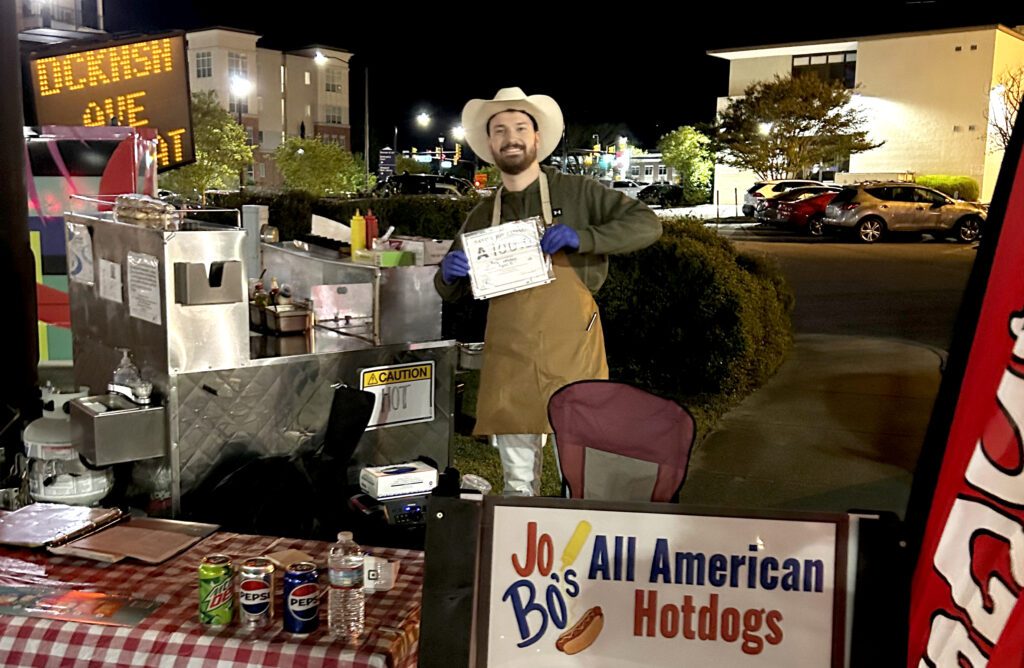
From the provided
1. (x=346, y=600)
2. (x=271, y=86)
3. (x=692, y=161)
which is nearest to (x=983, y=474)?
(x=346, y=600)

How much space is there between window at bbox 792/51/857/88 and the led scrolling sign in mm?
37426

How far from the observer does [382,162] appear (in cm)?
6181

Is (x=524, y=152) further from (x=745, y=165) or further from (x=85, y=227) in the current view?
→ (x=745, y=165)

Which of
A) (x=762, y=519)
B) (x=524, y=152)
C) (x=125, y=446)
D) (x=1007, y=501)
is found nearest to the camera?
(x=1007, y=501)

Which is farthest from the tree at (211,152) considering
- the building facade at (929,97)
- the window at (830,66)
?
the window at (830,66)

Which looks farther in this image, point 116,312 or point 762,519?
point 116,312

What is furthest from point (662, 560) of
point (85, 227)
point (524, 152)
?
point (85, 227)

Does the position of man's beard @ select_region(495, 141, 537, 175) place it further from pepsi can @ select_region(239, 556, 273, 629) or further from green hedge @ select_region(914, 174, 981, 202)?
green hedge @ select_region(914, 174, 981, 202)

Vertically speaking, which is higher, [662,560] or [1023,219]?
[1023,219]

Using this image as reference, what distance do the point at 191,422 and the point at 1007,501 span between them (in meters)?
3.32

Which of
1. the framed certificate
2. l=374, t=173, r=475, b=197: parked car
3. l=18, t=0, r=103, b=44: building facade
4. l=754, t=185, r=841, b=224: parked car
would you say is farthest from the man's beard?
l=374, t=173, r=475, b=197: parked car

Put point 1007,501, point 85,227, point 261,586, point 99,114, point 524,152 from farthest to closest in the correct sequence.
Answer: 1. point 99,114
2. point 85,227
3. point 524,152
4. point 261,586
5. point 1007,501

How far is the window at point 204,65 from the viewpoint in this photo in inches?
2402

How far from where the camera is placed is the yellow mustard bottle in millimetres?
5152
